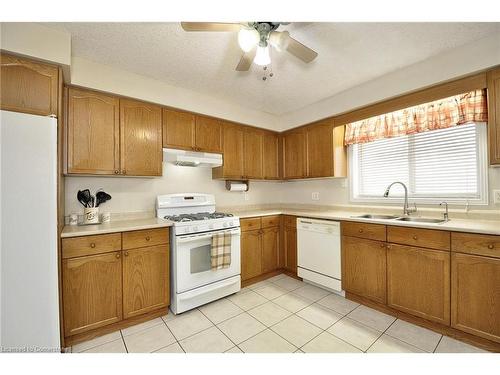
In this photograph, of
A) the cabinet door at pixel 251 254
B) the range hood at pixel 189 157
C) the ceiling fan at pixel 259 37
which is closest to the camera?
the ceiling fan at pixel 259 37

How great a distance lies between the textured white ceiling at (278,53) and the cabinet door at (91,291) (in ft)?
5.70

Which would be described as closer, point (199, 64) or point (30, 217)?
point (30, 217)

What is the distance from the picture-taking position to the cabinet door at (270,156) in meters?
3.35

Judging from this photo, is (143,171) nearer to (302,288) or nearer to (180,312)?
(180,312)

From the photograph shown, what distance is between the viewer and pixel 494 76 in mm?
1688

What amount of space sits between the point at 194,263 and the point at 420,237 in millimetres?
2063

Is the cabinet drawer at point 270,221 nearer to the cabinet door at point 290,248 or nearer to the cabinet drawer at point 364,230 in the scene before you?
the cabinet door at point 290,248

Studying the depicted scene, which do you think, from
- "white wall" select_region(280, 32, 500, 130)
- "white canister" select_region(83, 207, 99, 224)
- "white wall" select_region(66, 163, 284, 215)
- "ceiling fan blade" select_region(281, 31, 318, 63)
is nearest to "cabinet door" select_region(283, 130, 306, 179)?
"white wall" select_region(280, 32, 500, 130)

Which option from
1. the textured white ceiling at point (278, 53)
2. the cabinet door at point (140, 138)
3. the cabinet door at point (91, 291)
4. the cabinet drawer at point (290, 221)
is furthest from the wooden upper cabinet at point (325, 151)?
the cabinet door at point (91, 291)

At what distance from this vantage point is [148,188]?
99.7 inches

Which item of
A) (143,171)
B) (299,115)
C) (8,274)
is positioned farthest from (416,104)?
(8,274)

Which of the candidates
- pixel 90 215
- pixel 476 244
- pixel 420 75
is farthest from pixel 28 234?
pixel 420 75

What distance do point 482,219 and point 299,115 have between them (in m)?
2.33

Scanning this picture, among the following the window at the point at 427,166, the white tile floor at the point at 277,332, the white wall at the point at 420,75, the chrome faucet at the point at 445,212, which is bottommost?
the white tile floor at the point at 277,332
